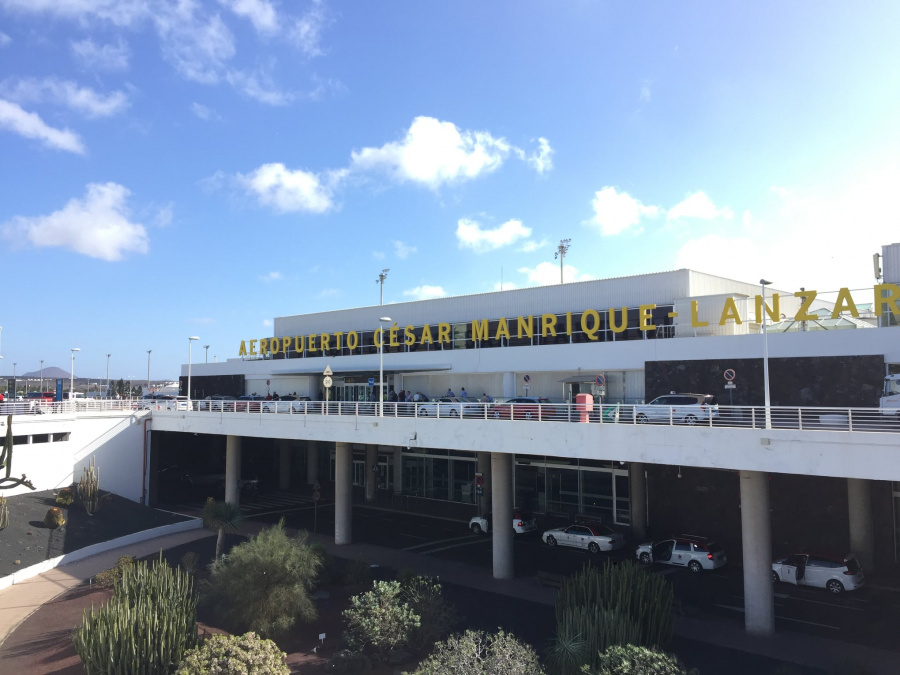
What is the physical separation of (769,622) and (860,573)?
798cm

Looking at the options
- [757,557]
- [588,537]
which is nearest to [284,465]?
[588,537]

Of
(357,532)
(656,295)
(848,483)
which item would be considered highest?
(656,295)

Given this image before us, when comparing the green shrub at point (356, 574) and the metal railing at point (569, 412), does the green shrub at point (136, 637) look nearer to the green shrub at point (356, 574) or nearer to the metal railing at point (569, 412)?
the green shrub at point (356, 574)

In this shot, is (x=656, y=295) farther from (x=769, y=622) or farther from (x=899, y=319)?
(x=769, y=622)

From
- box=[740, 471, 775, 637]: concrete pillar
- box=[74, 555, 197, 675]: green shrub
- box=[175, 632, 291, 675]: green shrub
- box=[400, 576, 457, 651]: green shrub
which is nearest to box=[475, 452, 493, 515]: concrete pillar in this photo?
box=[400, 576, 457, 651]: green shrub

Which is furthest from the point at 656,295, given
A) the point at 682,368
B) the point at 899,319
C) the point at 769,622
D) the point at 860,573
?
the point at 769,622

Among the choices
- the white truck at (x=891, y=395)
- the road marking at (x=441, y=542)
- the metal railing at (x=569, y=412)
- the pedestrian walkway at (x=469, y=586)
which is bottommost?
the road marking at (x=441, y=542)

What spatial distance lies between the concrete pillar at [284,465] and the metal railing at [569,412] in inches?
503

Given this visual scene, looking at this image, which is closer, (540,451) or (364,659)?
(364,659)

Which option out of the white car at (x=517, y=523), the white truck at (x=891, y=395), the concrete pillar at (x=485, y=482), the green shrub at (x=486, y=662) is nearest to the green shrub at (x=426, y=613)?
the green shrub at (x=486, y=662)

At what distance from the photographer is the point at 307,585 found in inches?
867

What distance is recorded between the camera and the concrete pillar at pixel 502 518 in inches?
1036

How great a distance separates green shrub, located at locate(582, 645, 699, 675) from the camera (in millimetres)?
13219

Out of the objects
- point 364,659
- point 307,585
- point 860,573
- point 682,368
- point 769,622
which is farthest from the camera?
point 682,368
